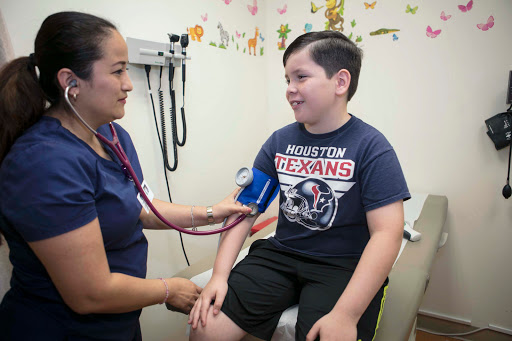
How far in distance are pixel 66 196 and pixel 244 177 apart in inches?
21.7

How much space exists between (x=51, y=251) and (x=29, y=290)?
9.4 inches

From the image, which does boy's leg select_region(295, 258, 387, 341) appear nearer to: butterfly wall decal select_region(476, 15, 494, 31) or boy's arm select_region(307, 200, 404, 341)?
boy's arm select_region(307, 200, 404, 341)

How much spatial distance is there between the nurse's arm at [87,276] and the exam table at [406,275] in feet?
1.20

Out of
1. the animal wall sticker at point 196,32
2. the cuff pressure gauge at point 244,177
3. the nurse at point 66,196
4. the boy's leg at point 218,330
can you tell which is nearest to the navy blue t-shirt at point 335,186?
the cuff pressure gauge at point 244,177

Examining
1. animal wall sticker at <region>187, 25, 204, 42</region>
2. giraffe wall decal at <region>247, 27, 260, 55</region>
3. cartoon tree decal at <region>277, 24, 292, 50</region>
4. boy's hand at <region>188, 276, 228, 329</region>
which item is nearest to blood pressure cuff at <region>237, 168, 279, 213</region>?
boy's hand at <region>188, 276, 228, 329</region>

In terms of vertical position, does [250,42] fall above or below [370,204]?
above

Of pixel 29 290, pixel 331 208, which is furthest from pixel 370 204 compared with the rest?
pixel 29 290

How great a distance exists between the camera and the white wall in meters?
1.54

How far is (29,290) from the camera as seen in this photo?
791mm

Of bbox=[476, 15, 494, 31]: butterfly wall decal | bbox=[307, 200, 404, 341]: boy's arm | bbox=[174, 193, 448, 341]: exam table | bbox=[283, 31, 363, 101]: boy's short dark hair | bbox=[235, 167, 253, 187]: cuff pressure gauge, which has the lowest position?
bbox=[174, 193, 448, 341]: exam table

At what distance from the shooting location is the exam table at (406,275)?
0.89m

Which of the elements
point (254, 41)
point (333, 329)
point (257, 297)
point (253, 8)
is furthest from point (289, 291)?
point (253, 8)

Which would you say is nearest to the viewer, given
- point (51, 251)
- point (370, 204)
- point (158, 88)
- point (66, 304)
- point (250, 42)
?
point (51, 251)

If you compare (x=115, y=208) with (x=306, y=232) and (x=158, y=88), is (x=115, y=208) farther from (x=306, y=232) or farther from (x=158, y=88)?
(x=158, y=88)
